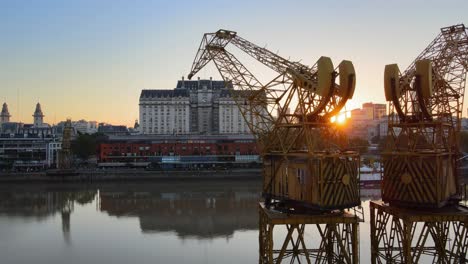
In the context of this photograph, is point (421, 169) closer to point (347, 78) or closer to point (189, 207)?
point (347, 78)

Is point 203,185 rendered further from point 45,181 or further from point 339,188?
point 339,188

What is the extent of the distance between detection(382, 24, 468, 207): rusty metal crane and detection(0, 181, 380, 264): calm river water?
699cm

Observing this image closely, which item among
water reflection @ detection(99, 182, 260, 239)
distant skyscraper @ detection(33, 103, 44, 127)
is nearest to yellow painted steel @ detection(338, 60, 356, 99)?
water reflection @ detection(99, 182, 260, 239)

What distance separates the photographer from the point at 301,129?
61.1ft

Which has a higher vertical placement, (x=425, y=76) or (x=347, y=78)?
(x=425, y=76)

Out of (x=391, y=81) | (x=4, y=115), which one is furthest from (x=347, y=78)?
(x=4, y=115)

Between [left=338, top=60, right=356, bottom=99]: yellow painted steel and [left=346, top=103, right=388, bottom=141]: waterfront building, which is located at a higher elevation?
[left=346, top=103, right=388, bottom=141]: waterfront building

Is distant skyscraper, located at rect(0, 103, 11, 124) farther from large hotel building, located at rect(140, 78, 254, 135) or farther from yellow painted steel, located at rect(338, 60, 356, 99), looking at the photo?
yellow painted steel, located at rect(338, 60, 356, 99)

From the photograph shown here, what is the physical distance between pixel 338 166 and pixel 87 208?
3490 cm

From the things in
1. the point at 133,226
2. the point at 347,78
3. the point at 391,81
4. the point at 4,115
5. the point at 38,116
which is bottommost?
the point at 133,226

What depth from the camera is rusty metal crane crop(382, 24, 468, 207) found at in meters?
17.5

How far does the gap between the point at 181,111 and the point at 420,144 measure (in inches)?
4349

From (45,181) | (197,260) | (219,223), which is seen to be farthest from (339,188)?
(45,181)

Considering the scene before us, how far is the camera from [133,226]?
112 ft
